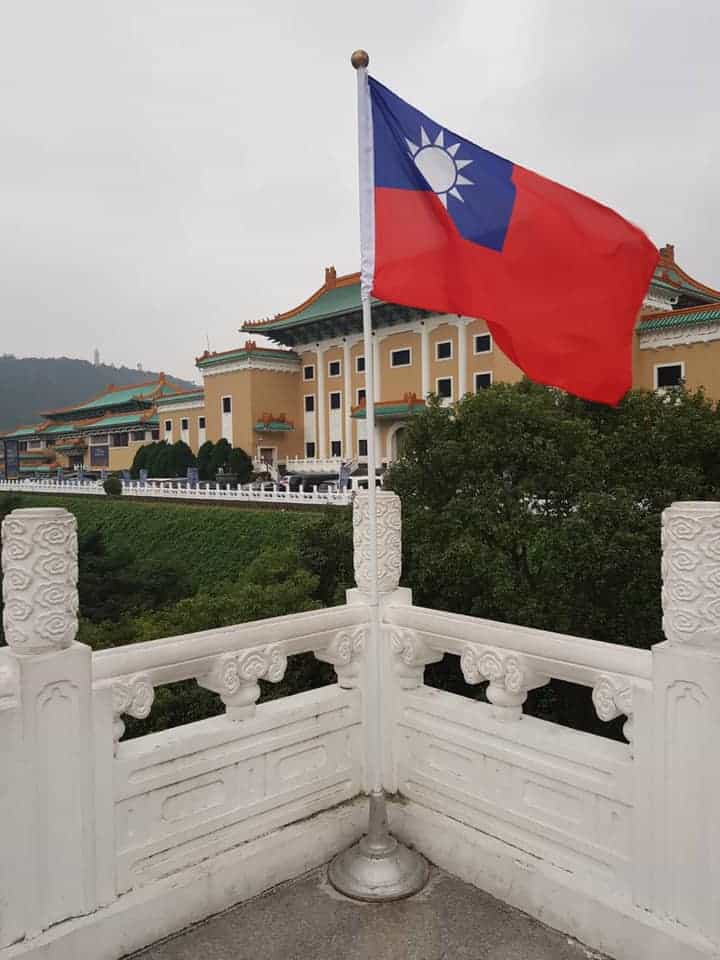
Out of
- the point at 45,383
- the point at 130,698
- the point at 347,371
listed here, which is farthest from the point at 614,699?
the point at 45,383

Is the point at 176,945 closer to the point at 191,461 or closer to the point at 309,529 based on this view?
the point at 309,529

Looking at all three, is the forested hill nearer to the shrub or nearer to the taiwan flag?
the shrub

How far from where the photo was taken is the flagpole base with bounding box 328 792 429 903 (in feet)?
9.02

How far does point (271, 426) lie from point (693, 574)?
31196 millimetres

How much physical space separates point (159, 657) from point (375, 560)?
106 centimetres

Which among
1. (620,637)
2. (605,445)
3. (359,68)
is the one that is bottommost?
(620,637)

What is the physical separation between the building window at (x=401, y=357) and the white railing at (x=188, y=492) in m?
7.89

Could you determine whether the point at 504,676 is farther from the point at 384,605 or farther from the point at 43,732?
the point at 43,732

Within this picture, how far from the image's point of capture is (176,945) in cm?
247

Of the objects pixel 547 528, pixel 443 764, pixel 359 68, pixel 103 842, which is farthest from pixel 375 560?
pixel 547 528

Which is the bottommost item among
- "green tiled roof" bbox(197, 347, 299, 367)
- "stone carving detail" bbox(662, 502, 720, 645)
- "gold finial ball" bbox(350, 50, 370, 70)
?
"stone carving detail" bbox(662, 502, 720, 645)

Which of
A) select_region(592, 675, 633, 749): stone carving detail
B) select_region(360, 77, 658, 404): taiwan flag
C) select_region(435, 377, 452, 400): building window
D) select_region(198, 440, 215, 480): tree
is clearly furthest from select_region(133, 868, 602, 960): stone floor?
select_region(198, 440, 215, 480): tree

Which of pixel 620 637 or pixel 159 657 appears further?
pixel 620 637

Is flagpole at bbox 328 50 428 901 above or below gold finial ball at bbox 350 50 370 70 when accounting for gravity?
below
